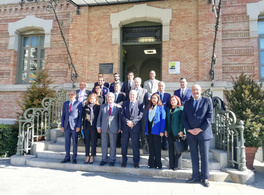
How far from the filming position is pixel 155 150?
4535mm

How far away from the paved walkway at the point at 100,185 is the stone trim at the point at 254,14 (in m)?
5.78

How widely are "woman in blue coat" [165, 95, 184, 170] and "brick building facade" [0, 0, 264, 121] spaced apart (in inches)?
143

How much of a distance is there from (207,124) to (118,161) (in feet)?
8.04

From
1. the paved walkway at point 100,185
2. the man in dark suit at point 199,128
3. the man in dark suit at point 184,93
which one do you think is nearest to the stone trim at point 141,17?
the man in dark suit at point 184,93

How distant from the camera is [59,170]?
4.90 metres

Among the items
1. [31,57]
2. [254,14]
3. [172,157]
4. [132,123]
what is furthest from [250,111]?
[31,57]

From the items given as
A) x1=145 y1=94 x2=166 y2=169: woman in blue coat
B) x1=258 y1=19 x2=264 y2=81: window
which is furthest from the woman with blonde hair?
x1=258 y1=19 x2=264 y2=81: window

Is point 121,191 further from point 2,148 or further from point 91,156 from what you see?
point 2,148

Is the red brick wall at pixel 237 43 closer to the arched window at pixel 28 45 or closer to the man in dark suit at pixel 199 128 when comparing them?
the man in dark suit at pixel 199 128

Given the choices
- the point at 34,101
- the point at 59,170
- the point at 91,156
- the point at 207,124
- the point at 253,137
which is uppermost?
the point at 34,101

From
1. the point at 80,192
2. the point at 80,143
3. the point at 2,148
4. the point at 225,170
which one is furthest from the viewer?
the point at 2,148

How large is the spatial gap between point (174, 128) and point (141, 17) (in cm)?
616

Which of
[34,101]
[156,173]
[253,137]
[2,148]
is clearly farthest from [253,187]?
[2,148]

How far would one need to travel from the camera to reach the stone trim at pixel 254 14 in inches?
309
